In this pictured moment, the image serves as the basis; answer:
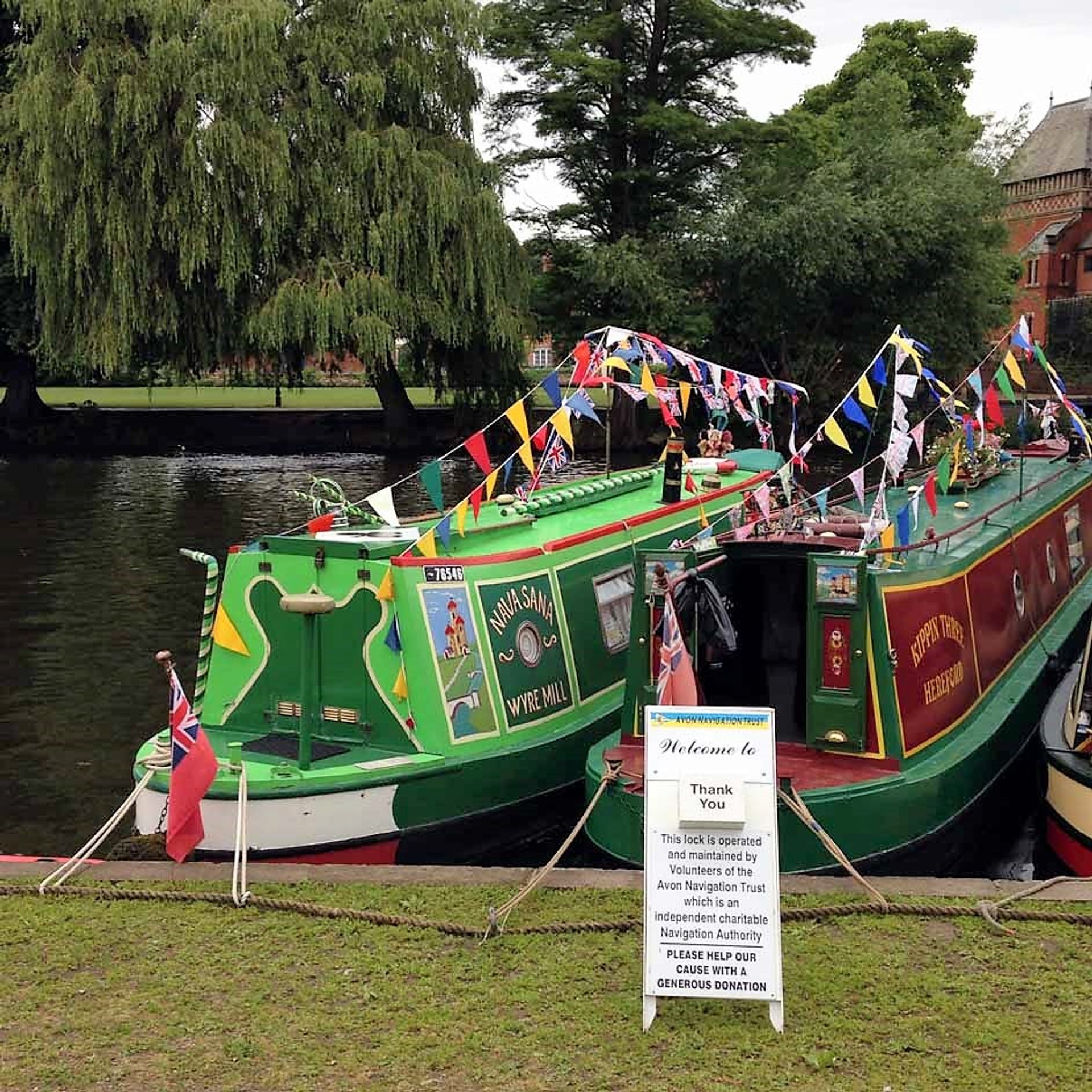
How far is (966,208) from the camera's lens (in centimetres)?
3306

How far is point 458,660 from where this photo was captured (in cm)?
877

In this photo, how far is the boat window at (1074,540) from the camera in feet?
45.4

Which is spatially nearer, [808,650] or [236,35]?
[808,650]

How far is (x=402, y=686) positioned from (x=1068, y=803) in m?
4.51

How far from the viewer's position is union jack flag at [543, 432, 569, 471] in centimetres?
1216

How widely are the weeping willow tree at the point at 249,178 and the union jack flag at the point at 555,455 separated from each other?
14.3m

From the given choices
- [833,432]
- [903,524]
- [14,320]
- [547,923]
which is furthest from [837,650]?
[14,320]

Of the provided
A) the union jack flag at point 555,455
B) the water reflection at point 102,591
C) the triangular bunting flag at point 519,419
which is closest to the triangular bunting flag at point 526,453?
the triangular bunting flag at point 519,419

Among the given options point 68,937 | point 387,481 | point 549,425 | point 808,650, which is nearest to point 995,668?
point 808,650

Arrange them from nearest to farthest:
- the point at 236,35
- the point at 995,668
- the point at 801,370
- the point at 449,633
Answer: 1. the point at 449,633
2. the point at 995,668
3. the point at 236,35
4. the point at 801,370

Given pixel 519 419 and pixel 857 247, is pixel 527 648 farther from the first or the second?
pixel 857 247

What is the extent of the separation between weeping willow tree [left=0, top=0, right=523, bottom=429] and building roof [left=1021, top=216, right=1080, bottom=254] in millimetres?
49595

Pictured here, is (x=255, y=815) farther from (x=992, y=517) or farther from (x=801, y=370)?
(x=801, y=370)

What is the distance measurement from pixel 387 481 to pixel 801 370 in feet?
45.8
